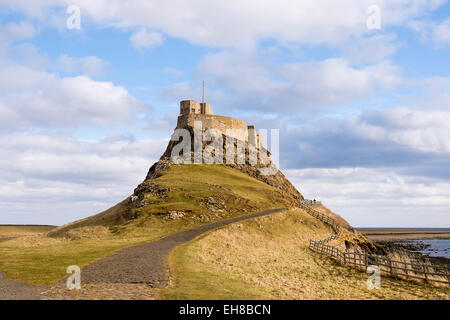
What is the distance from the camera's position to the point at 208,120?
359ft

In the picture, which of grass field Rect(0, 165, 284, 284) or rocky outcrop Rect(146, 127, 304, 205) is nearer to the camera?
grass field Rect(0, 165, 284, 284)

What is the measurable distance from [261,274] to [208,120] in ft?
277

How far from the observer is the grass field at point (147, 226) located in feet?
93.3

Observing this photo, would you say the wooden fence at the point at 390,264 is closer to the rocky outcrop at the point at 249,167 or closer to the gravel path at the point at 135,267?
the gravel path at the point at 135,267

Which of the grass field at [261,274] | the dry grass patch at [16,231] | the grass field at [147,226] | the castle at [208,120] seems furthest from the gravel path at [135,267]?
the castle at [208,120]

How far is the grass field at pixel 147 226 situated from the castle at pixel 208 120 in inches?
815

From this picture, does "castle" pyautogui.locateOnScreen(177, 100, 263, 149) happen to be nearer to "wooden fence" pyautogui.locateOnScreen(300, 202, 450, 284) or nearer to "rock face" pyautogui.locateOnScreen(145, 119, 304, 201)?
"rock face" pyautogui.locateOnScreen(145, 119, 304, 201)

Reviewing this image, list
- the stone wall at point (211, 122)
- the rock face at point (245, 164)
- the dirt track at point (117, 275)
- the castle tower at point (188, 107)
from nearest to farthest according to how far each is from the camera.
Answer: the dirt track at point (117, 275) → the rock face at point (245, 164) → the stone wall at point (211, 122) → the castle tower at point (188, 107)

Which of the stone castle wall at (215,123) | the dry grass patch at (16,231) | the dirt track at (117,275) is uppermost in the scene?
the stone castle wall at (215,123)

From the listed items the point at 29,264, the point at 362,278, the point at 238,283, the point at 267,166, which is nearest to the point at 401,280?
the point at 362,278

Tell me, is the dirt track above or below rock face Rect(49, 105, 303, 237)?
below

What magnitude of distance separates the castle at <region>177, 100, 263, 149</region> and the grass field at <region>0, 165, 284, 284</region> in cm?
2069

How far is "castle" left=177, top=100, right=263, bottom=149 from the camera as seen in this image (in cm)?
10956

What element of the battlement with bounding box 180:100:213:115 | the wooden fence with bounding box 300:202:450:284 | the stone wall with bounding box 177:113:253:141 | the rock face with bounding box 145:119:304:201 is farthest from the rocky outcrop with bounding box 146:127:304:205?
the wooden fence with bounding box 300:202:450:284
